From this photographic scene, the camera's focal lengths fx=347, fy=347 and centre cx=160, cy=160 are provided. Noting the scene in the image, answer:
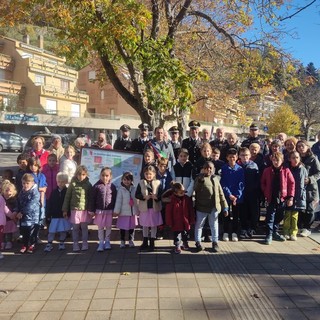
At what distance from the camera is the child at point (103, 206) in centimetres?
601

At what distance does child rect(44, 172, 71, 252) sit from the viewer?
20.0 ft

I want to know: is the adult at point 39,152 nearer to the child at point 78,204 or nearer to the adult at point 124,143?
the child at point 78,204

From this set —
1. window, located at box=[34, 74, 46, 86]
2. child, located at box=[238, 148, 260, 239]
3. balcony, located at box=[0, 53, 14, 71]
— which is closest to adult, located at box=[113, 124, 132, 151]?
child, located at box=[238, 148, 260, 239]

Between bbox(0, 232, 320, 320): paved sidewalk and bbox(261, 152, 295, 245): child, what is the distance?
543 mm

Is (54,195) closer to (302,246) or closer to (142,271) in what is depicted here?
(142,271)

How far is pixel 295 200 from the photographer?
21.7ft

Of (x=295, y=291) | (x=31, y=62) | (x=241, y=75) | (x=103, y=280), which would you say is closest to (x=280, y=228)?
(x=295, y=291)

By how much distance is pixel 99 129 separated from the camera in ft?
164

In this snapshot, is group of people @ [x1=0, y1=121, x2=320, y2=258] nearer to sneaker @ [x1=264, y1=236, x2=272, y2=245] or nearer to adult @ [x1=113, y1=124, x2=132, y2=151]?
sneaker @ [x1=264, y1=236, x2=272, y2=245]

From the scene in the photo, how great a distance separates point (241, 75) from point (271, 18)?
3.10m

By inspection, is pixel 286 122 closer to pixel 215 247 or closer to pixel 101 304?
pixel 215 247

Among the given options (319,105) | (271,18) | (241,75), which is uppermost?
(319,105)

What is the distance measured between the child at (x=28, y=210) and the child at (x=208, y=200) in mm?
2777

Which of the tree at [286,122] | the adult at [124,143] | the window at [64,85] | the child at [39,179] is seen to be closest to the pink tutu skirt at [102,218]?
the child at [39,179]
